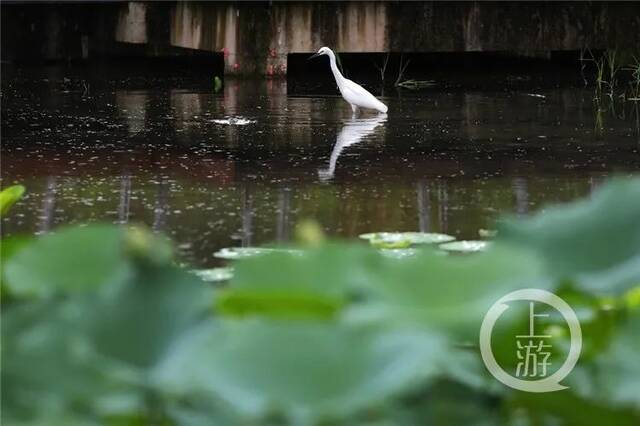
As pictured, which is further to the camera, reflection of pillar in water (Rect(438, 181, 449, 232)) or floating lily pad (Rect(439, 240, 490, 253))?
reflection of pillar in water (Rect(438, 181, 449, 232))

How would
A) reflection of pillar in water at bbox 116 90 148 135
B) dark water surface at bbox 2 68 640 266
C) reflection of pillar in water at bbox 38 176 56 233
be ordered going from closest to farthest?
1. reflection of pillar in water at bbox 38 176 56 233
2. dark water surface at bbox 2 68 640 266
3. reflection of pillar in water at bbox 116 90 148 135

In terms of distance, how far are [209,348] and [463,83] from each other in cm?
1159

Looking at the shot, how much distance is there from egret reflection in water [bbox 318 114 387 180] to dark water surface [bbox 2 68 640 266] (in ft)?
0.05

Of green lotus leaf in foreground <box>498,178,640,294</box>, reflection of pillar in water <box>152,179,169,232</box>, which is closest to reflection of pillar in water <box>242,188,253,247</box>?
reflection of pillar in water <box>152,179,169,232</box>

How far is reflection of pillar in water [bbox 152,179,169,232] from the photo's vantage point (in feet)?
18.9

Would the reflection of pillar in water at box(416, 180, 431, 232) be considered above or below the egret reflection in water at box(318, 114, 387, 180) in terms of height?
below

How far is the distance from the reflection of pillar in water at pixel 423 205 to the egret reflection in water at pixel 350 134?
54 cm

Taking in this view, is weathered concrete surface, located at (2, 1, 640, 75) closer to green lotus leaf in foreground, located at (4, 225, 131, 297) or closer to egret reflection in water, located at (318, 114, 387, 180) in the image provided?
egret reflection in water, located at (318, 114, 387, 180)

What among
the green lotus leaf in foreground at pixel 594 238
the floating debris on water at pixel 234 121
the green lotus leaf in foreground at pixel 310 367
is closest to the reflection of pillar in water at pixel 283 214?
the floating debris on water at pixel 234 121

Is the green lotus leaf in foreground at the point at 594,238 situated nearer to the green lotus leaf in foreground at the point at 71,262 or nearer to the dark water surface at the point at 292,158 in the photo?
the green lotus leaf in foreground at the point at 71,262

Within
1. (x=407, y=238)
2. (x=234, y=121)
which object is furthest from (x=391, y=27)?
(x=407, y=238)

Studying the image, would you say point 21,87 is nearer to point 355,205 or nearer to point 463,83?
point 463,83

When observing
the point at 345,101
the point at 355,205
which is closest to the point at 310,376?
the point at 355,205

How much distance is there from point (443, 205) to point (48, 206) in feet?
5.78
